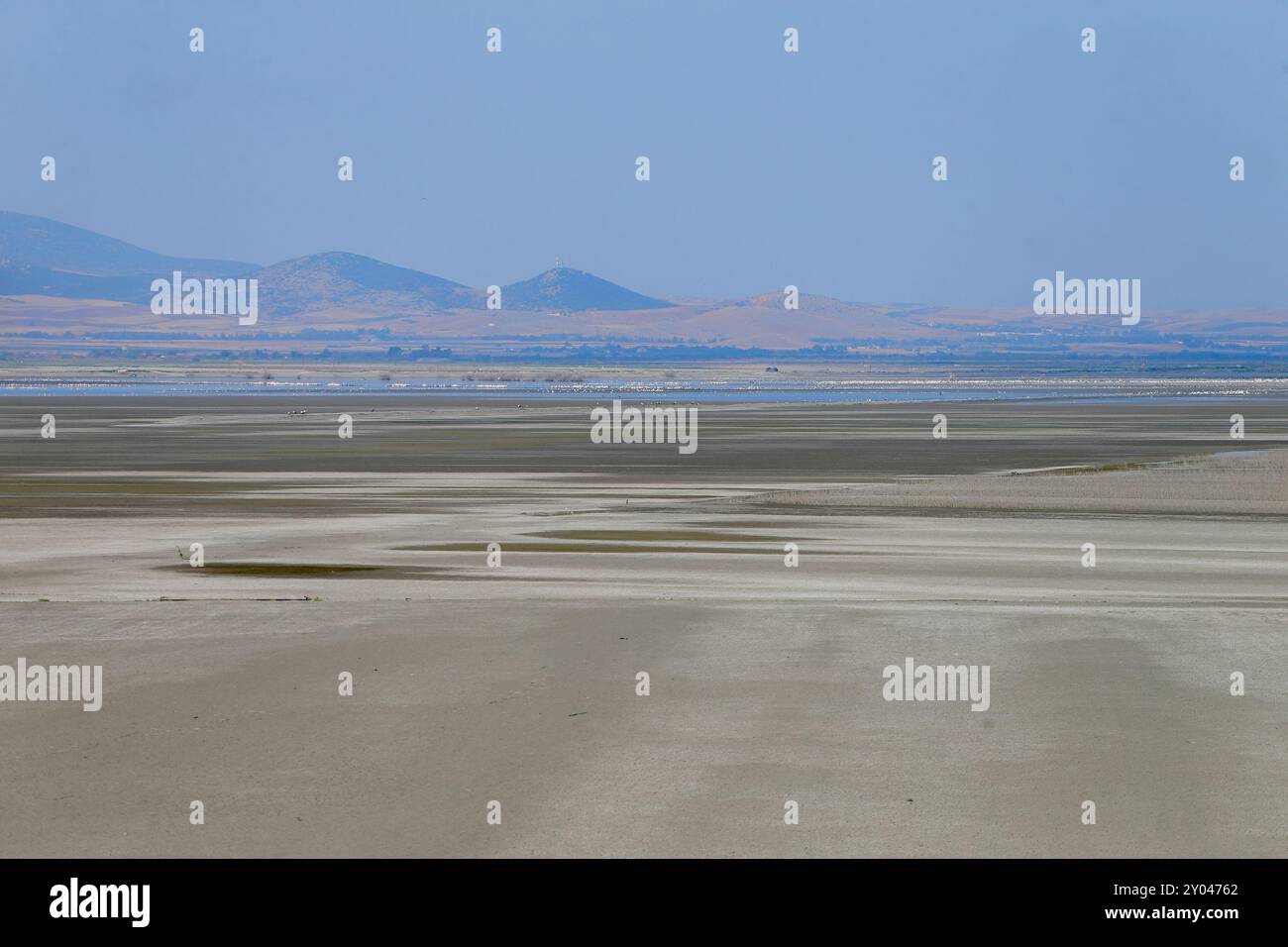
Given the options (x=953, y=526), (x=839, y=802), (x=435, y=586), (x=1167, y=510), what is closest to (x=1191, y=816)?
(x=839, y=802)

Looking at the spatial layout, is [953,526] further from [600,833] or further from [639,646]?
[600,833]

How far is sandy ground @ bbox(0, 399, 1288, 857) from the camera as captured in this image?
877 cm

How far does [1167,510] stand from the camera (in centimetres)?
2853

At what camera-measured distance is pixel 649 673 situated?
13.0 meters

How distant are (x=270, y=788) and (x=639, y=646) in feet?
17.2

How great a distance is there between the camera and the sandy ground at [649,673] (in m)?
8.77

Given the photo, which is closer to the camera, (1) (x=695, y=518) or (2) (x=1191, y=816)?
(2) (x=1191, y=816)
